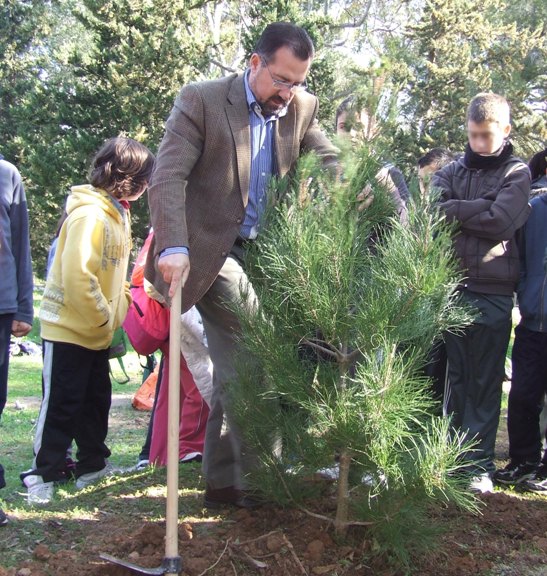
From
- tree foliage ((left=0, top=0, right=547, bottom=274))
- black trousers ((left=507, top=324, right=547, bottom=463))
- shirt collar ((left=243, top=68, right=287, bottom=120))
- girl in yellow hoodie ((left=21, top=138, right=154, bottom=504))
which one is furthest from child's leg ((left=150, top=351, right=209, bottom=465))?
tree foliage ((left=0, top=0, right=547, bottom=274))

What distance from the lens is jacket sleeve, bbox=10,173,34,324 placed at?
3709mm

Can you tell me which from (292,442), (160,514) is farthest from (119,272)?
(292,442)

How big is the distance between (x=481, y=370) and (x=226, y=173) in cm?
195

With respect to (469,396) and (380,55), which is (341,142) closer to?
(380,55)

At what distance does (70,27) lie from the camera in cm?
3347

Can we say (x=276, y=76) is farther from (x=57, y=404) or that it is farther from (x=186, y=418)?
(x=186, y=418)

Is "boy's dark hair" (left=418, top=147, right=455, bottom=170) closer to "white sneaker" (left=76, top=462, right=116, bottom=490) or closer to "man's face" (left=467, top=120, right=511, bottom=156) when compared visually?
"man's face" (left=467, top=120, right=511, bottom=156)

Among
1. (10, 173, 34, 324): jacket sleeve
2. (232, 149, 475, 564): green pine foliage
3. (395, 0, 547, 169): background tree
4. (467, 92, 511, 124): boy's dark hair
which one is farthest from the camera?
(395, 0, 547, 169): background tree

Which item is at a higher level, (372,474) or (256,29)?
(256,29)

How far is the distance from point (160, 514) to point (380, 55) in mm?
2290

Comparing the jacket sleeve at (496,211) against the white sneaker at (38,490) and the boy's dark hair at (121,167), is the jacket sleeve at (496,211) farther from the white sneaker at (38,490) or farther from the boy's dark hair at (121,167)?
the white sneaker at (38,490)

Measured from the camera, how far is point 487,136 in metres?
4.11

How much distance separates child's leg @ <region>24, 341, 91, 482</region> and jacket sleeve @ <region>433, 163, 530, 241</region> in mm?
2180

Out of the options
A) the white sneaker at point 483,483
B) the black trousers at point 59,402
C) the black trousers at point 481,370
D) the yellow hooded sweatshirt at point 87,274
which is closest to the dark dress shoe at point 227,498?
the black trousers at point 59,402
